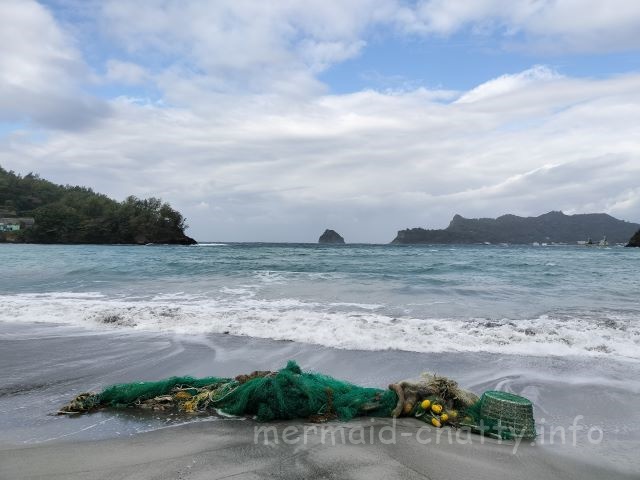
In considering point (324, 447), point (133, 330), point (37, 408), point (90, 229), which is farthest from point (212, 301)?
point (90, 229)

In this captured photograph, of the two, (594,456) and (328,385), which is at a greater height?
(328,385)

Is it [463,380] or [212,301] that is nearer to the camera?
[463,380]

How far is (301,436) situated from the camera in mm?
3844

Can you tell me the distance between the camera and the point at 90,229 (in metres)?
93.1

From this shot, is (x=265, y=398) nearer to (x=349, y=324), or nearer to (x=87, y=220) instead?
(x=349, y=324)

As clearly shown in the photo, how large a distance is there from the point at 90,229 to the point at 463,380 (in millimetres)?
101874

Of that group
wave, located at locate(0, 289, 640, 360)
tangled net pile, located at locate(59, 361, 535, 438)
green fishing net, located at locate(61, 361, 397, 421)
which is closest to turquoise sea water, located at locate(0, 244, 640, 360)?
wave, located at locate(0, 289, 640, 360)

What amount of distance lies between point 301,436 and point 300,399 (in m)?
0.47

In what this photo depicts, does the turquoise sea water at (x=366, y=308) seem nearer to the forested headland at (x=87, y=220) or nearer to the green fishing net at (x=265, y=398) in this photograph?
the green fishing net at (x=265, y=398)

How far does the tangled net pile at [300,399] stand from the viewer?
4246 millimetres

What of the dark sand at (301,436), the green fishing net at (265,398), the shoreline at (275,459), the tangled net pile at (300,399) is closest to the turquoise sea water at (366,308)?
the dark sand at (301,436)

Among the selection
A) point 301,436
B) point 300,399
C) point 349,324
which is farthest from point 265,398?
point 349,324

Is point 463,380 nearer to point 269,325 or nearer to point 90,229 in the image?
point 269,325

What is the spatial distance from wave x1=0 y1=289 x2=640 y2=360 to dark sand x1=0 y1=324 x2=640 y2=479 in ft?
3.43
